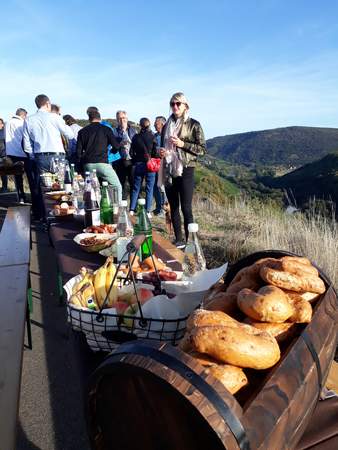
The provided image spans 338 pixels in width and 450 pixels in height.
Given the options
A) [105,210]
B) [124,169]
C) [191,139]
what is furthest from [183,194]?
[124,169]

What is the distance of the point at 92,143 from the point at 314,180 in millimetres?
38698

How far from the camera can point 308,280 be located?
1083mm

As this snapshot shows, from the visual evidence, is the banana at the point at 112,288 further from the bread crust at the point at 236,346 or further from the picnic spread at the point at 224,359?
the bread crust at the point at 236,346

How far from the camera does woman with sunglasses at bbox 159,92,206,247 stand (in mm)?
4266

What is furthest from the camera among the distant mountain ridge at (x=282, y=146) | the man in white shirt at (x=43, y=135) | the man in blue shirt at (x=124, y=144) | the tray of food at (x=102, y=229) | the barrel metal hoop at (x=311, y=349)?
the distant mountain ridge at (x=282, y=146)

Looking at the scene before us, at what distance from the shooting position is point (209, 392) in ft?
2.28

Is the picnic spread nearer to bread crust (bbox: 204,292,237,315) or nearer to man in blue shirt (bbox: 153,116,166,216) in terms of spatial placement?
bread crust (bbox: 204,292,237,315)

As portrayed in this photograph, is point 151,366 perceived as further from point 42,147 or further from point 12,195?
point 12,195

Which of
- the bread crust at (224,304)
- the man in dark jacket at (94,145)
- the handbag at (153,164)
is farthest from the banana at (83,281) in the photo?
the handbag at (153,164)

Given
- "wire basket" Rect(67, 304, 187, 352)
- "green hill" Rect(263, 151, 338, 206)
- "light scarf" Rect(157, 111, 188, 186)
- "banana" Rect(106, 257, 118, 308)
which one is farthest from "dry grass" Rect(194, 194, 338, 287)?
"green hill" Rect(263, 151, 338, 206)

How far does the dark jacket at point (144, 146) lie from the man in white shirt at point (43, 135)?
4.19ft

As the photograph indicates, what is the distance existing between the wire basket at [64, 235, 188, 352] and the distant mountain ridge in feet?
289

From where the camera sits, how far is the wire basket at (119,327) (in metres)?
1.21

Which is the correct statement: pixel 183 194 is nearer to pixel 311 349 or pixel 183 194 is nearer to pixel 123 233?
pixel 123 233
